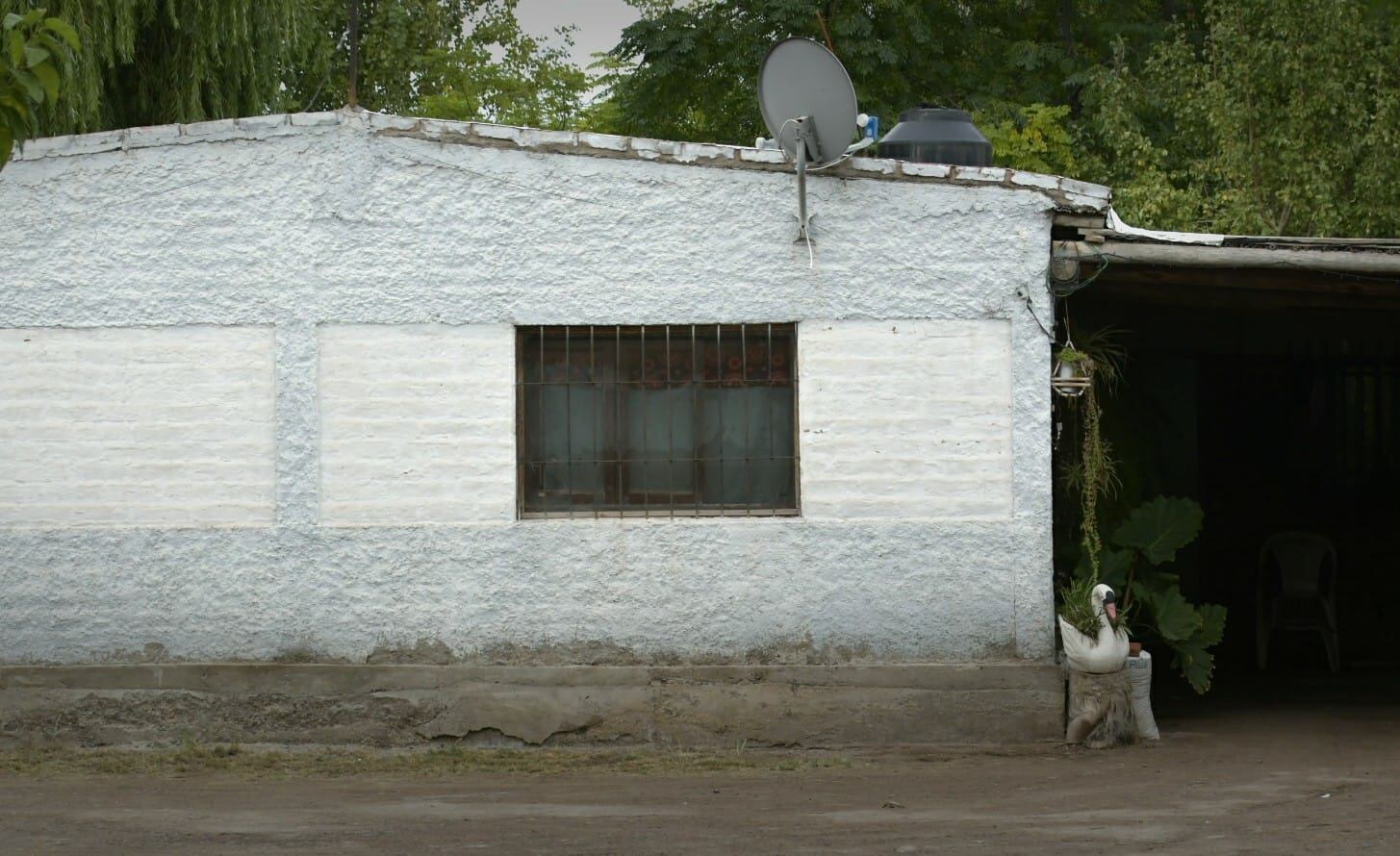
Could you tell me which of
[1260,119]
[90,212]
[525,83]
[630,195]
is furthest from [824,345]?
[525,83]

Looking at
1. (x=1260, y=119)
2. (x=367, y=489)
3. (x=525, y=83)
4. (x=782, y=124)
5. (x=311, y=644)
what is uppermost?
(x=525, y=83)

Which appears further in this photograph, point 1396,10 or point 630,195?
point 630,195

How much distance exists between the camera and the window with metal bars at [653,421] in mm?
8742

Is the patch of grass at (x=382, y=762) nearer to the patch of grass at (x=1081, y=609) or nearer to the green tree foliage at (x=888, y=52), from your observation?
the patch of grass at (x=1081, y=609)

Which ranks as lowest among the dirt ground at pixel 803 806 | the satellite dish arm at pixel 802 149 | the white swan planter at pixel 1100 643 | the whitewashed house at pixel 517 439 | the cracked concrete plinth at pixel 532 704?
the dirt ground at pixel 803 806

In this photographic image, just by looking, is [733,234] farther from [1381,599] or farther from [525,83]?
[525,83]

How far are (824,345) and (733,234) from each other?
0.72 m

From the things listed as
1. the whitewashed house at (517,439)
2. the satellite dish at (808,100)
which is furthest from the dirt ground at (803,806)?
the satellite dish at (808,100)


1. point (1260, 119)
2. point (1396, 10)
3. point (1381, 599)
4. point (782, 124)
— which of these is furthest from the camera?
point (1260, 119)

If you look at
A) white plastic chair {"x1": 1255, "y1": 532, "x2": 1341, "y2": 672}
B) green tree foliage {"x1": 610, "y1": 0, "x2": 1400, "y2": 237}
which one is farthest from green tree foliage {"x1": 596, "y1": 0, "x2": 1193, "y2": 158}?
white plastic chair {"x1": 1255, "y1": 532, "x2": 1341, "y2": 672}

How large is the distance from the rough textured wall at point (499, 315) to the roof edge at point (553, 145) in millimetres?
36

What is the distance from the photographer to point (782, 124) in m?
8.48

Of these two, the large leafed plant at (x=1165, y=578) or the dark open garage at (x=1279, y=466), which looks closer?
the large leafed plant at (x=1165, y=578)

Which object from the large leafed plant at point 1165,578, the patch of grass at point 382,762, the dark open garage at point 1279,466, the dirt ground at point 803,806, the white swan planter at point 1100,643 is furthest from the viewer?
the dark open garage at point 1279,466
